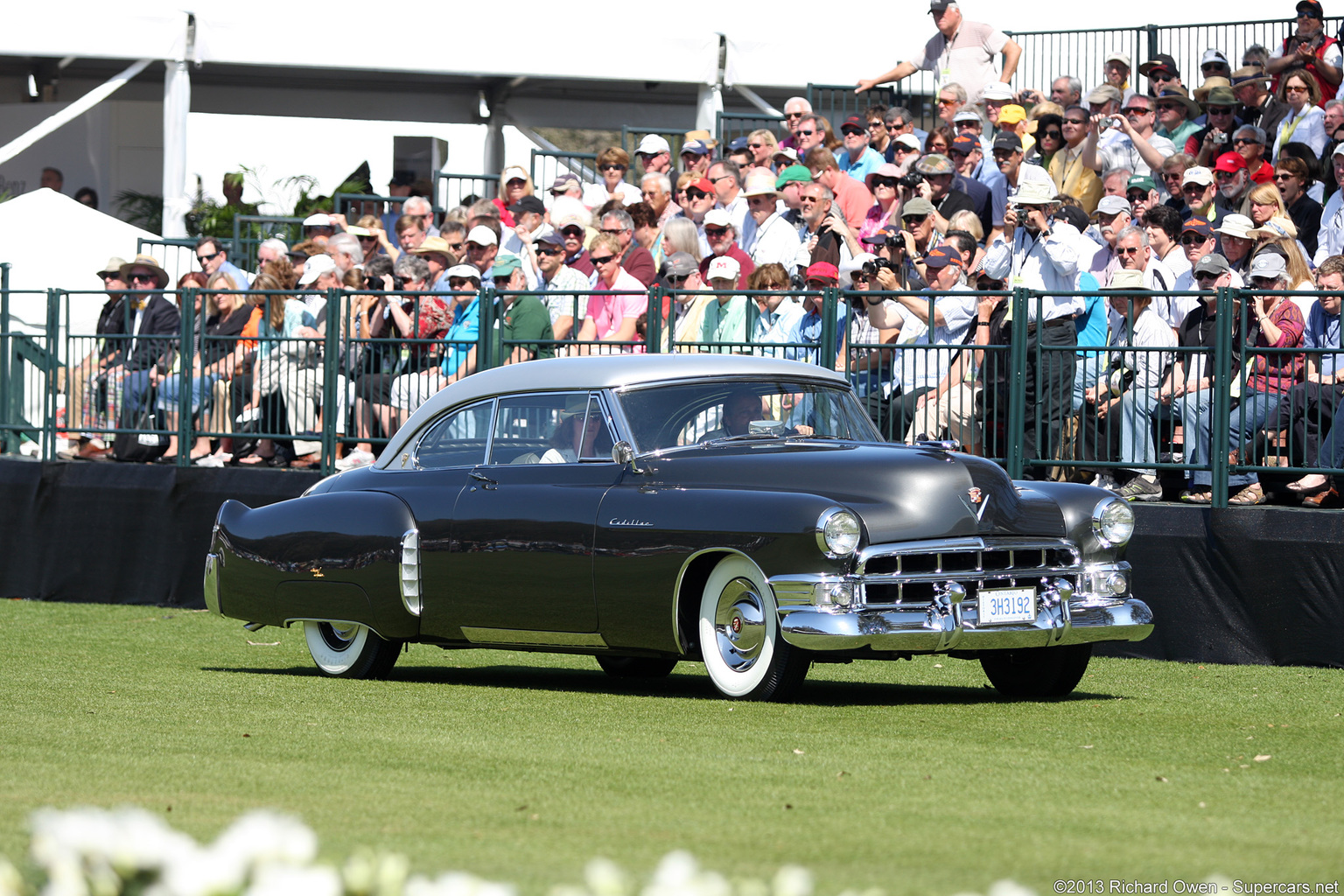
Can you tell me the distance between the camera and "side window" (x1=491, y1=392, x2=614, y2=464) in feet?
32.2

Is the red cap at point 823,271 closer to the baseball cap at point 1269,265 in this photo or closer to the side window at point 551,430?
the baseball cap at point 1269,265

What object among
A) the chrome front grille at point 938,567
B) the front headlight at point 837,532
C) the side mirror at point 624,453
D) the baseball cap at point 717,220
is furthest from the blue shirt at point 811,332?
the front headlight at point 837,532

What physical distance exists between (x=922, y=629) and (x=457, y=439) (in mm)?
2992

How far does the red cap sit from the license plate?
495 cm

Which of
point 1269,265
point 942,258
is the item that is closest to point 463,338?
point 942,258

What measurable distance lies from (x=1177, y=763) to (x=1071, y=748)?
479mm

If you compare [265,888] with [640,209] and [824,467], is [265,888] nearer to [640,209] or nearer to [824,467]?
[824,467]

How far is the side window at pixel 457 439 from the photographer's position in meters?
10.3

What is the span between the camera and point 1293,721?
8758 millimetres

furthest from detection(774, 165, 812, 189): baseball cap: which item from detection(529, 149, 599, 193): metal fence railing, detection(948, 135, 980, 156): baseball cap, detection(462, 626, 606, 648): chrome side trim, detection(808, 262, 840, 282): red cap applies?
detection(462, 626, 606, 648): chrome side trim

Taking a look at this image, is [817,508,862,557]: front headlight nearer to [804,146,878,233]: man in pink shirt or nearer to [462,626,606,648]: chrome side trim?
[462,626,606,648]: chrome side trim

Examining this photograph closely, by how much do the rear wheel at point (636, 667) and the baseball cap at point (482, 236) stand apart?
19.3 ft

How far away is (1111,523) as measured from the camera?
936 centimetres

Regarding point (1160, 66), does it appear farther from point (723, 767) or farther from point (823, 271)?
point (723, 767)
